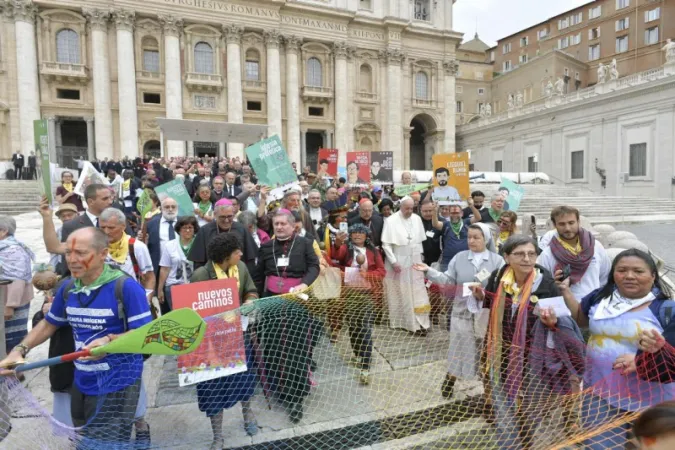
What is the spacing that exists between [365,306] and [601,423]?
2306mm

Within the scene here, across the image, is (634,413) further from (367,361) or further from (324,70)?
(324,70)

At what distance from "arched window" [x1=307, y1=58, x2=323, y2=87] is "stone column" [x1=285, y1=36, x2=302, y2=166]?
5.05 ft

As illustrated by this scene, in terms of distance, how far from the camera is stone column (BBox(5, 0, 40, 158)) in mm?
28547

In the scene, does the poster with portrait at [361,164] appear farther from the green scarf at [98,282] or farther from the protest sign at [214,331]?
the green scarf at [98,282]

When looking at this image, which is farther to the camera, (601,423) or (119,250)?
(119,250)

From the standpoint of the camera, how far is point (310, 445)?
137 inches

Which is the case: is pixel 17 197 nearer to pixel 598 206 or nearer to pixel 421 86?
pixel 598 206

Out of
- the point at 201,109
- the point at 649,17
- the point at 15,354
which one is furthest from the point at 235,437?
the point at 649,17

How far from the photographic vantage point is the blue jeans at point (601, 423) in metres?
2.46

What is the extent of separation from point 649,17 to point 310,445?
2410 inches

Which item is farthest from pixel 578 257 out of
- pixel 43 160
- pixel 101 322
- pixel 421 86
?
pixel 421 86

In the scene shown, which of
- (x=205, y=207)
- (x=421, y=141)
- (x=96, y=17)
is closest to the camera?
(x=205, y=207)

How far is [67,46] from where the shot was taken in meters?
30.7

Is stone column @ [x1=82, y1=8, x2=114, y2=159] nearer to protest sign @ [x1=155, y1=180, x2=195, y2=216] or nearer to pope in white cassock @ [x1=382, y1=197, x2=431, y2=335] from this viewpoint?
protest sign @ [x1=155, y1=180, x2=195, y2=216]
